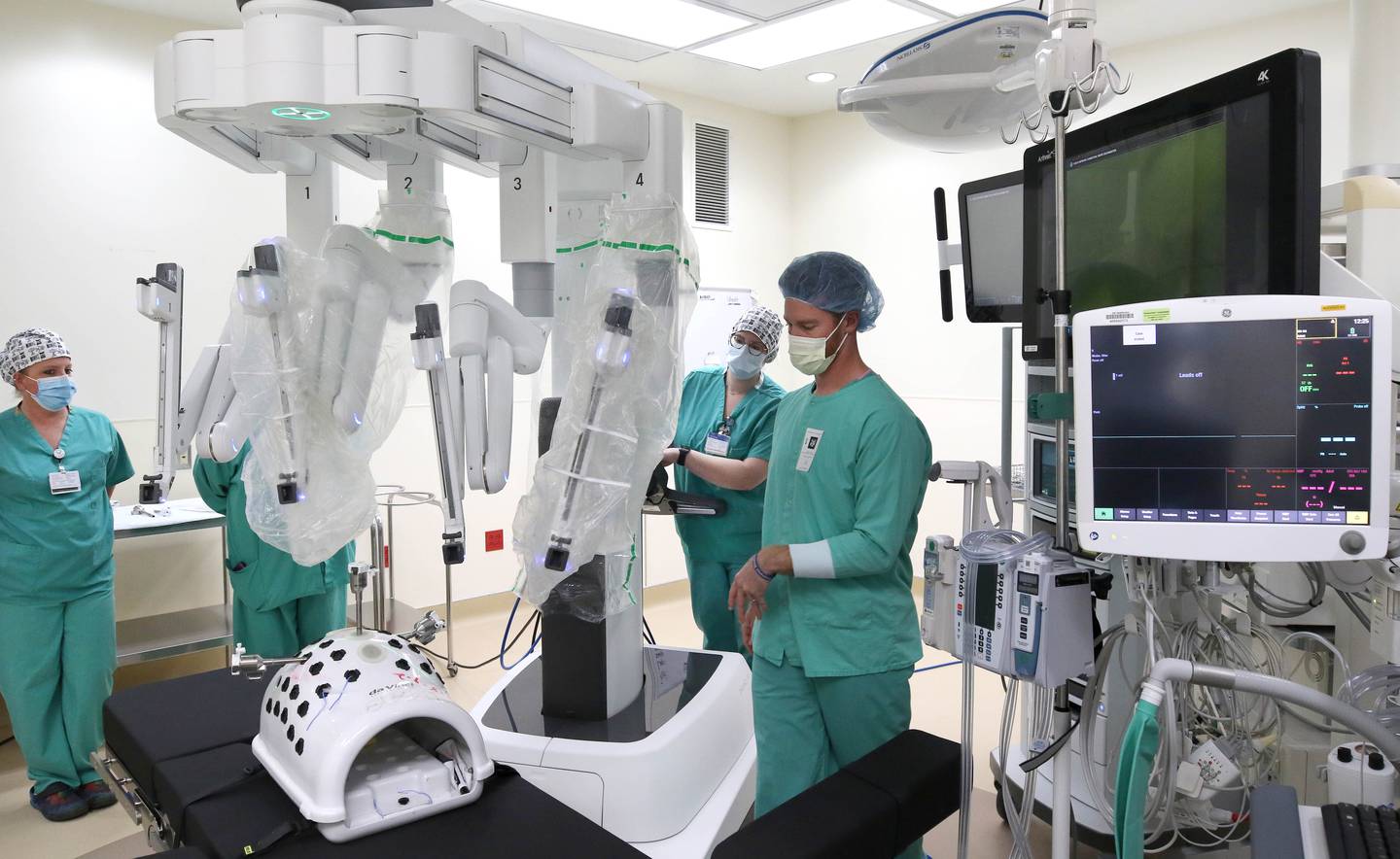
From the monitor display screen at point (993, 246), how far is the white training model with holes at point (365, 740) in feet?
5.86

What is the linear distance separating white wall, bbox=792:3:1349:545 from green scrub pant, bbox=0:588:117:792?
144 inches

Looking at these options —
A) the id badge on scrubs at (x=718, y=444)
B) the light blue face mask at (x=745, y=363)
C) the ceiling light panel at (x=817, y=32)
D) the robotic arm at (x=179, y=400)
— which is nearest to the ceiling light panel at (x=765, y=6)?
the ceiling light panel at (x=817, y=32)

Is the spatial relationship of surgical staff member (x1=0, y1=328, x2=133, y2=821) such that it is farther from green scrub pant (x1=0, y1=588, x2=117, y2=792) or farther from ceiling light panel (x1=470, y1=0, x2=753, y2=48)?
ceiling light panel (x1=470, y1=0, x2=753, y2=48)

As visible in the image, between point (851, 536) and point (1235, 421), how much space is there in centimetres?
74

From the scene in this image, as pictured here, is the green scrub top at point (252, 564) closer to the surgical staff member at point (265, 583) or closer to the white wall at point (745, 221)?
the surgical staff member at point (265, 583)

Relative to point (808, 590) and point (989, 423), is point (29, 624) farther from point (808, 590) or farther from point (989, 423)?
point (989, 423)

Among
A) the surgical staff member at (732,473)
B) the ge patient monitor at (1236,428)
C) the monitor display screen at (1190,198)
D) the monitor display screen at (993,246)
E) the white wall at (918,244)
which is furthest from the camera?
the white wall at (918,244)

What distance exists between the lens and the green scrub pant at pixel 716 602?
2882 mm

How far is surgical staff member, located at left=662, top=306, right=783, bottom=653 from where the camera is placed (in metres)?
2.78

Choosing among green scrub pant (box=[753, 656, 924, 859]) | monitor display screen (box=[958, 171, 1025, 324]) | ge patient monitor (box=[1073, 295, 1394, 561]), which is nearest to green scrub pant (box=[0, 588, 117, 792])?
green scrub pant (box=[753, 656, 924, 859])

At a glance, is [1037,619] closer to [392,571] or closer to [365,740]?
[365,740]

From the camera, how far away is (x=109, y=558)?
3.04 metres

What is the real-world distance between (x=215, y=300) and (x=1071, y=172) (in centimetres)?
342

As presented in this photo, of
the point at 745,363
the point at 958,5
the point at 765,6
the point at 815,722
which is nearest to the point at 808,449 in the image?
the point at 815,722
